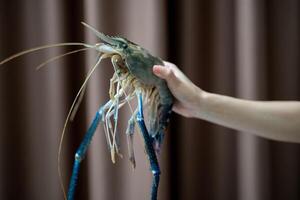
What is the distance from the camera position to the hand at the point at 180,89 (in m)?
0.74

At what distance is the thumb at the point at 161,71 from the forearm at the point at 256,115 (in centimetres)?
14

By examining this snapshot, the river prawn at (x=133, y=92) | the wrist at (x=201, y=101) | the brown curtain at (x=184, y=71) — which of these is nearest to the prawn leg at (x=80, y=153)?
the river prawn at (x=133, y=92)

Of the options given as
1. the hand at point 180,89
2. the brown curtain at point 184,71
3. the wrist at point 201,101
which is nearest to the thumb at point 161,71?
the hand at point 180,89

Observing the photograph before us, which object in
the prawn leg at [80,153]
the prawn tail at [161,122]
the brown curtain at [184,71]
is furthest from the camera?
the brown curtain at [184,71]

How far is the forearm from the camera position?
0.83 meters

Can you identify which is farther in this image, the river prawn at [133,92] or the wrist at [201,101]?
the wrist at [201,101]

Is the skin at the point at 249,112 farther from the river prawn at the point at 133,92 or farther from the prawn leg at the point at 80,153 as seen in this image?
the prawn leg at the point at 80,153

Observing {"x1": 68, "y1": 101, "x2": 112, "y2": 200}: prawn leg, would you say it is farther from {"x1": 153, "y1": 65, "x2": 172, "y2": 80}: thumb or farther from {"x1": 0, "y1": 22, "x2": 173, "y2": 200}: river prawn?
{"x1": 153, "y1": 65, "x2": 172, "y2": 80}: thumb

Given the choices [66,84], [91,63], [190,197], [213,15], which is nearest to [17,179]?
[66,84]

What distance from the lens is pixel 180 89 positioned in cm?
79

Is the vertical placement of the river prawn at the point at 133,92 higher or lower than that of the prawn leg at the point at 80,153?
higher

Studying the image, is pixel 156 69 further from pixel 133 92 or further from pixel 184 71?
pixel 184 71

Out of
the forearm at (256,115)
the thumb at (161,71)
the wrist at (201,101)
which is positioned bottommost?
the forearm at (256,115)

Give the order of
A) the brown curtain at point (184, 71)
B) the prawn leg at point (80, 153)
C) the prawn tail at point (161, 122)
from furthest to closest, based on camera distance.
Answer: the brown curtain at point (184, 71), the prawn tail at point (161, 122), the prawn leg at point (80, 153)
